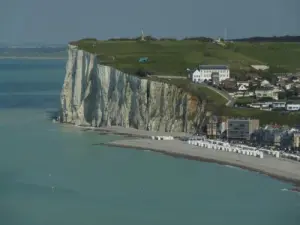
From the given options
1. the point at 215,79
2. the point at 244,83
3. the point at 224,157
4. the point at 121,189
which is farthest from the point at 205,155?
the point at 215,79

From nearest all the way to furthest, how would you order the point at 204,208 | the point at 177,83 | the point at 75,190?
the point at 204,208, the point at 75,190, the point at 177,83

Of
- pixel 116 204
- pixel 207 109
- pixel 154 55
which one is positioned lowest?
pixel 116 204

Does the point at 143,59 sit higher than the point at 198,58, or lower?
lower

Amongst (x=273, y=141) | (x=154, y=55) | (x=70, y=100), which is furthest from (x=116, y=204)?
(x=154, y=55)

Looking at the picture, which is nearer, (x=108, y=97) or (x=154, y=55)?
(x=108, y=97)

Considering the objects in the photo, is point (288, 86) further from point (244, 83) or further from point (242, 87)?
point (242, 87)

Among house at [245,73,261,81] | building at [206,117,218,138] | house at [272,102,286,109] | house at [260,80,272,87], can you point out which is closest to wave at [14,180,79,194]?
building at [206,117,218,138]

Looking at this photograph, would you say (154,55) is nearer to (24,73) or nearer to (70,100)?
(70,100)

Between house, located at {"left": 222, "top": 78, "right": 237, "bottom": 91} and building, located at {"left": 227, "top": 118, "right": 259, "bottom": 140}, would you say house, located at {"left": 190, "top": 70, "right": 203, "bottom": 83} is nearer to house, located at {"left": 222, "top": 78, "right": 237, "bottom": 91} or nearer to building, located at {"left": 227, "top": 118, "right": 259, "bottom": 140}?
house, located at {"left": 222, "top": 78, "right": 237, "bottom": 91}
